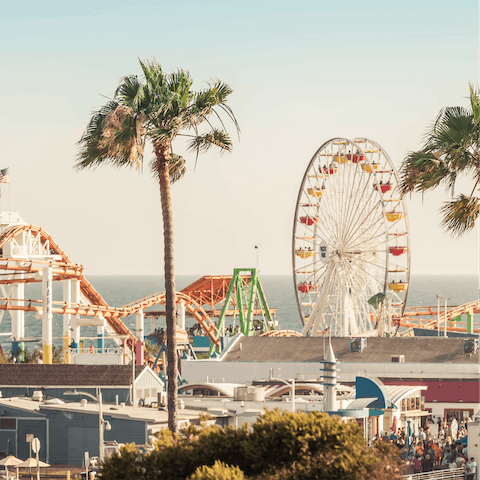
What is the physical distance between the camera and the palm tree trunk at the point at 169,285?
74.2 ft

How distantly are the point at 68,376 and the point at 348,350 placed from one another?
17.4 m

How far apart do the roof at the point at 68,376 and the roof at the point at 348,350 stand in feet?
43.3

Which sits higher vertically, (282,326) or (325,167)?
(325,167)

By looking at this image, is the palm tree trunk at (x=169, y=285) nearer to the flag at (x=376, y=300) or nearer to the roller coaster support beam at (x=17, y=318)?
the flag at (x=376, y=300)

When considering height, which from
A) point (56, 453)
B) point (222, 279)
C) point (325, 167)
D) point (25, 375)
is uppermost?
point (325, 167)

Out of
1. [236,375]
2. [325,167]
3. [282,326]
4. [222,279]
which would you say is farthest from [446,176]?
[282,326]

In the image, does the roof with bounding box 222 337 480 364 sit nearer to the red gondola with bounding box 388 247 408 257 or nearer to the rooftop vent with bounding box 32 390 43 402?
the red gondola with bounding box 388 247 408 257

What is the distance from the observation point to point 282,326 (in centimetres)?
15662

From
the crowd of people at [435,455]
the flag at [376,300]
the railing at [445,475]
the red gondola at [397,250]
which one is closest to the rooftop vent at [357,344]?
the flag at [376,300]

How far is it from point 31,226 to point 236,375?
1675cm

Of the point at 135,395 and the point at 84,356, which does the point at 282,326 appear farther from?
the point at 135,395

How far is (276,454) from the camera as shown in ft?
47.3

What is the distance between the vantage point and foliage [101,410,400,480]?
1367 cm

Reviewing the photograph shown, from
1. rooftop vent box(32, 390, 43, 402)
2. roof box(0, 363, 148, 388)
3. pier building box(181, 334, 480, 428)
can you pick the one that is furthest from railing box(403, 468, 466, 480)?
rooftop vent box(32, 390, 43, 402)
